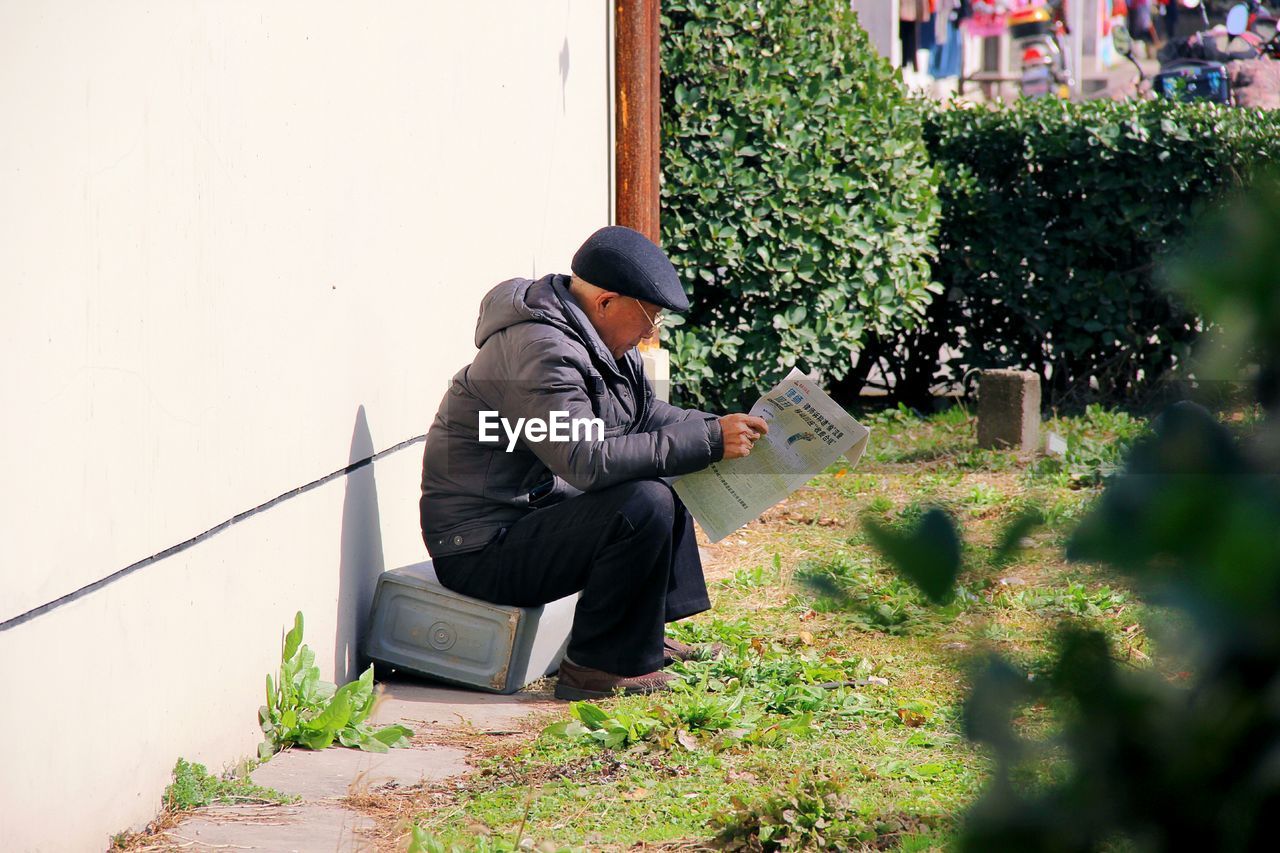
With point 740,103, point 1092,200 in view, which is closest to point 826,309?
point 740,103

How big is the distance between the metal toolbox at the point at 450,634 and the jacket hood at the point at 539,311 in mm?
763

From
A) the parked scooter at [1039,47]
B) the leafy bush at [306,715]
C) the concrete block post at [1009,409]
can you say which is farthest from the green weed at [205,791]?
the parked scooter at [1039,47]

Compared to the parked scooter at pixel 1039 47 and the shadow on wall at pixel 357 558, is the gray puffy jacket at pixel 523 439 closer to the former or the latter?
the shadow on wall at pixel 357 558

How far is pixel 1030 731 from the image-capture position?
1.01m

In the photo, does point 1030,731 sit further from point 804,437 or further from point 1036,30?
point 1036,30

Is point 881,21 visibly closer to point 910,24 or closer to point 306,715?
point 910,24

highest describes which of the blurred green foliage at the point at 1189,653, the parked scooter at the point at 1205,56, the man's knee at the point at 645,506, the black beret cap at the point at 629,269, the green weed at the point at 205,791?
the parked scooter at the point at 1205,56

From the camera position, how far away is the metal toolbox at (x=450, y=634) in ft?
13.0

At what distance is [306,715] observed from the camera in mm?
3479

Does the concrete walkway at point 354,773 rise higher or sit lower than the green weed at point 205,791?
lower

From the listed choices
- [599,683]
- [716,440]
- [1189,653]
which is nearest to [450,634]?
[599,683]

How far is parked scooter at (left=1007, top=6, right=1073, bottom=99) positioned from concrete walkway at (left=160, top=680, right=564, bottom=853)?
16649 mm

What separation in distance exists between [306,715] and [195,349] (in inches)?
42.0

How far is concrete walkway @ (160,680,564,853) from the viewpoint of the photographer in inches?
110
